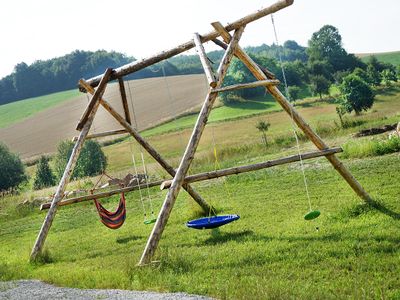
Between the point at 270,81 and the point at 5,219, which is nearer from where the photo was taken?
the point at 270,81

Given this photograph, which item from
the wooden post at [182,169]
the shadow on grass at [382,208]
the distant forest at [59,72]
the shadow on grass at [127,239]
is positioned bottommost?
the shadow on grass at [127,239]

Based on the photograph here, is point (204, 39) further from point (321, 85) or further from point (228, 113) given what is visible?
point (321, 85)

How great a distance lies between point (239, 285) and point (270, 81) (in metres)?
4.64

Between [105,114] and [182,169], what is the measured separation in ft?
170

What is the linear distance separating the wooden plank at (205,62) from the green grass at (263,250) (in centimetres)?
304

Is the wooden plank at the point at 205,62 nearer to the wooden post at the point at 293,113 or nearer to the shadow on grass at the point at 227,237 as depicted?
the wooden post at the point at 293,113

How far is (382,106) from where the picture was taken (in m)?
51.3

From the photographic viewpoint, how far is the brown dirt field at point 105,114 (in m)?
52.9

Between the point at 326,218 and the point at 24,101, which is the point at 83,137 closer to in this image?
the point at 326,218

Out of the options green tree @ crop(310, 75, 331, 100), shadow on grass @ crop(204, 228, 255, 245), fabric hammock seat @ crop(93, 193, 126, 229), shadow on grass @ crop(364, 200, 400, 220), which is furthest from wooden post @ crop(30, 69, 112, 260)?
green tree @ crop(310, 75, 331, 100)

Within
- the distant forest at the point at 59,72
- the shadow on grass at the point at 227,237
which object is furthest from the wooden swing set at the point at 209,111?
the distant forest at the point at 59,72

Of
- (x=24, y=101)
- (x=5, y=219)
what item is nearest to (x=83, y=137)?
(x=5, y=219)

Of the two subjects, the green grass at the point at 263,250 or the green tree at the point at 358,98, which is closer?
the green grass at the point at 263,250

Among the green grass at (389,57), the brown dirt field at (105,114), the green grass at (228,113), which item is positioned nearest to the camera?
the green grass at (228,113)
